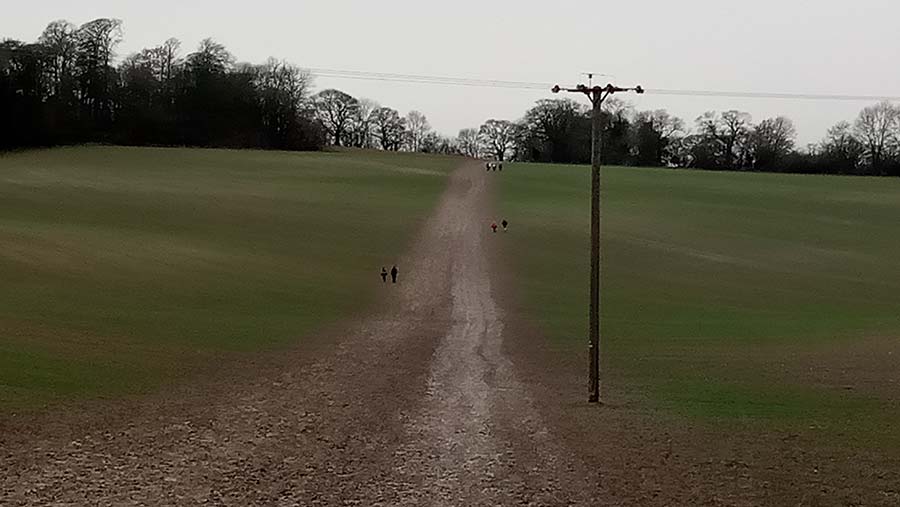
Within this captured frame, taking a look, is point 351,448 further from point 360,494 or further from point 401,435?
point 360,494

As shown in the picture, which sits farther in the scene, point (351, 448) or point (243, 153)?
point (243, 153)

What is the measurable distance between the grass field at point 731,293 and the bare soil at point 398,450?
2.50 metres

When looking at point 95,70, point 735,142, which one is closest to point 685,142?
point 735,142

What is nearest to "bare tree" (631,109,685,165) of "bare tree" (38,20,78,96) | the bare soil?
"bare tree" (38,20,78,96)

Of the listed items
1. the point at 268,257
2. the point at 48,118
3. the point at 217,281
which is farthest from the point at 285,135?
the point at 217,281

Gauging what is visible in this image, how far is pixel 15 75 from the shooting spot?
93.4 metres

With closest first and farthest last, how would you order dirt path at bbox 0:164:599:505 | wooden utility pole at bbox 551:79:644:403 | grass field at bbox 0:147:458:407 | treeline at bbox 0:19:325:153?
1. dirt path at bbox 0:164:599:505
2. wooden utility pole at bbox 551:79:644:403
3. grass field at bbox 0:147:458:407
4. treeline at bbox 0:19:325:153

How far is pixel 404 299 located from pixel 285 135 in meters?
87.9

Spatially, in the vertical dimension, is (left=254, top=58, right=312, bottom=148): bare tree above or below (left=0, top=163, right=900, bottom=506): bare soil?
above

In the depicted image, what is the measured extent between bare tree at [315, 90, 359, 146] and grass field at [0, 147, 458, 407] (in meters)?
68.3

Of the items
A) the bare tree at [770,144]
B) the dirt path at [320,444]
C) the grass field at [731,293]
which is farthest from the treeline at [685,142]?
the dirt path at [320,444]

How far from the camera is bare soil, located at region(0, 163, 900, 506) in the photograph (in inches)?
456

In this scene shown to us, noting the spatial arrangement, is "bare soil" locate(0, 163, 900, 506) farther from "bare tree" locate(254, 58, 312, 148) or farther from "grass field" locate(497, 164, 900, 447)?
"bare tree" locate(254, 58, 312, 148)

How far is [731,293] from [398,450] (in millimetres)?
28935
